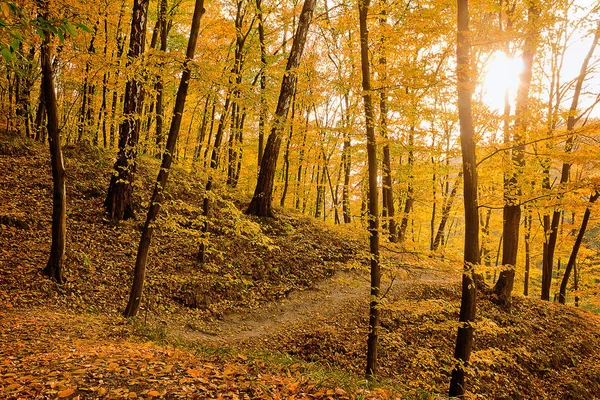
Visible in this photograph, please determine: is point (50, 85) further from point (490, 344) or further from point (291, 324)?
point (490, 344)

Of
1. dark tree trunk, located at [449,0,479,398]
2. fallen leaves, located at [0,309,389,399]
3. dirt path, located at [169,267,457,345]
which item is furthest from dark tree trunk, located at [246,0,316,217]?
fallen leaves, located at [0,309,389,399]

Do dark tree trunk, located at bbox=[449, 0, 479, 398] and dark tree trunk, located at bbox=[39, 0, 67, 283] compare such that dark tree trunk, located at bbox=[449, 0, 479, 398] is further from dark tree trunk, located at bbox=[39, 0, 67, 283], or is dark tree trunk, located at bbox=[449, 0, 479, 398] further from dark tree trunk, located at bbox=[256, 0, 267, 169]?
dark tree trunk, located at bbox=[39, 0, 67, 283]

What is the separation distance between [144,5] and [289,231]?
9.35m

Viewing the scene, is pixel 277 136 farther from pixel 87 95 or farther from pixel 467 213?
pixel 87 95

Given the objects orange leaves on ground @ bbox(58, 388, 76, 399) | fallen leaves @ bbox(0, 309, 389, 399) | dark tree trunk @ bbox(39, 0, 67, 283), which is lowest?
fallen leaves @ bbox(0, 309, 389, 399)

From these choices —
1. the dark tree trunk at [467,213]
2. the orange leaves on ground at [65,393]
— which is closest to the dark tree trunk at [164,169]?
the orange leaves on ground at [65,393]

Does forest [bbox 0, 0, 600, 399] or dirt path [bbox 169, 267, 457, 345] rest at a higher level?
forest [bbox 0, 0, 600, 399]

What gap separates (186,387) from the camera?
12.4 feet

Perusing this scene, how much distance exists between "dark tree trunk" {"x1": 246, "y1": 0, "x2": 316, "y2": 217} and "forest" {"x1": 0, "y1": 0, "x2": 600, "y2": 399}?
0.08 metres

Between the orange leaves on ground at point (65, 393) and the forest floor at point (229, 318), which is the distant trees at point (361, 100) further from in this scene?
the orange leaves on ground at point (65, 393)

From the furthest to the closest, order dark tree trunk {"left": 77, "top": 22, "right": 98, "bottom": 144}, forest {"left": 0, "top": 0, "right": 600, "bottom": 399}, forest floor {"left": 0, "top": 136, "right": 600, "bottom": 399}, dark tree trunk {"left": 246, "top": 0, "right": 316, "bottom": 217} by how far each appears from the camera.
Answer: dark tree trunk {"left": 246, "top": 0, "right": 316, "bottom": 217} < dark tree trunk {"left": 77, "top": 22, "right": 98, "bottom": 144} < forest {"left": 0, "top": 0, "right": 600, "bottom": 399} < forest floor {"left": 0, "top": 136, "right": 600, "bottom": 399}

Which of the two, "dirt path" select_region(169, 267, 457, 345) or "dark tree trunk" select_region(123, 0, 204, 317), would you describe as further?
"dirt path" select_region(169, 267, 457, 345)

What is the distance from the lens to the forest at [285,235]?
5.17m

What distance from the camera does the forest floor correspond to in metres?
4.20
